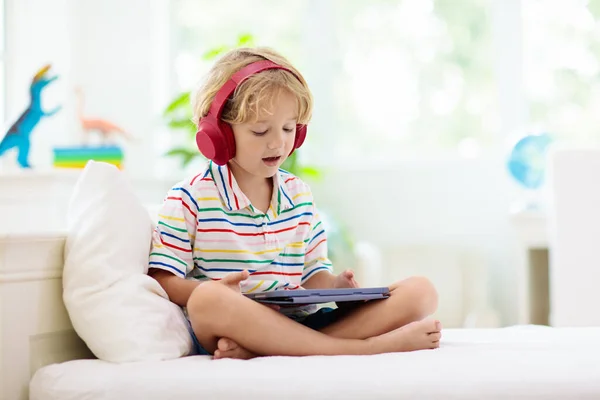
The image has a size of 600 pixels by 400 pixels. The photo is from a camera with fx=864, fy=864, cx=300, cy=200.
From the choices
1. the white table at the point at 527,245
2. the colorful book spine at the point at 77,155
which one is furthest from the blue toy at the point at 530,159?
the colorful book spine at the point at 77,155

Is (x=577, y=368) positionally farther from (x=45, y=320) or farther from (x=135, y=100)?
(x=135, y=100)

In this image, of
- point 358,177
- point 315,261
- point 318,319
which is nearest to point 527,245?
point 358,177

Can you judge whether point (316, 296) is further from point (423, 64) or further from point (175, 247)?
point (423, 64)

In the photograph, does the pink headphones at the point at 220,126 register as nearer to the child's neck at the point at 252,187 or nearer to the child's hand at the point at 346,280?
the child's neck at the point at 252,187

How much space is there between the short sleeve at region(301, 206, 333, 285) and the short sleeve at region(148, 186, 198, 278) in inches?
10.6

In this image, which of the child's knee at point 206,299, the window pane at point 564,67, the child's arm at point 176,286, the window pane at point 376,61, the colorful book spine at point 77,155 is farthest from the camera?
the window pane at point 376,61

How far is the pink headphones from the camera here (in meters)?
1.62

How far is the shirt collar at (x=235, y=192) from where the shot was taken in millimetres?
1665

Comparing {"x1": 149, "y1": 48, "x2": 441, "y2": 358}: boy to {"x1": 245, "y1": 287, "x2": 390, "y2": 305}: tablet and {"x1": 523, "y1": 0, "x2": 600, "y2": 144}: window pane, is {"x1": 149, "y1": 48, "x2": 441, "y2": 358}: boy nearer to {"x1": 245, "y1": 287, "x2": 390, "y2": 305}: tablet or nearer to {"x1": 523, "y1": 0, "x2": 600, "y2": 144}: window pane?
{"x1": 245, "y1": 287, "x2": 390, "y2": 305}: tablet

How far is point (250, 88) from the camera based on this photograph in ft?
5.27

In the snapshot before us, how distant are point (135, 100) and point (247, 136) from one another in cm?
210

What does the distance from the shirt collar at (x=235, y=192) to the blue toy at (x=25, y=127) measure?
108cm

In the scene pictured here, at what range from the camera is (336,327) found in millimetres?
1585

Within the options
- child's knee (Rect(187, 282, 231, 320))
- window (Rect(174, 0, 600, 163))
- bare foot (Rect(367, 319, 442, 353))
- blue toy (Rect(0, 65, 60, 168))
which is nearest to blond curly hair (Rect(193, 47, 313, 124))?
child's knee (Rect(187, 282, 231, 320))
